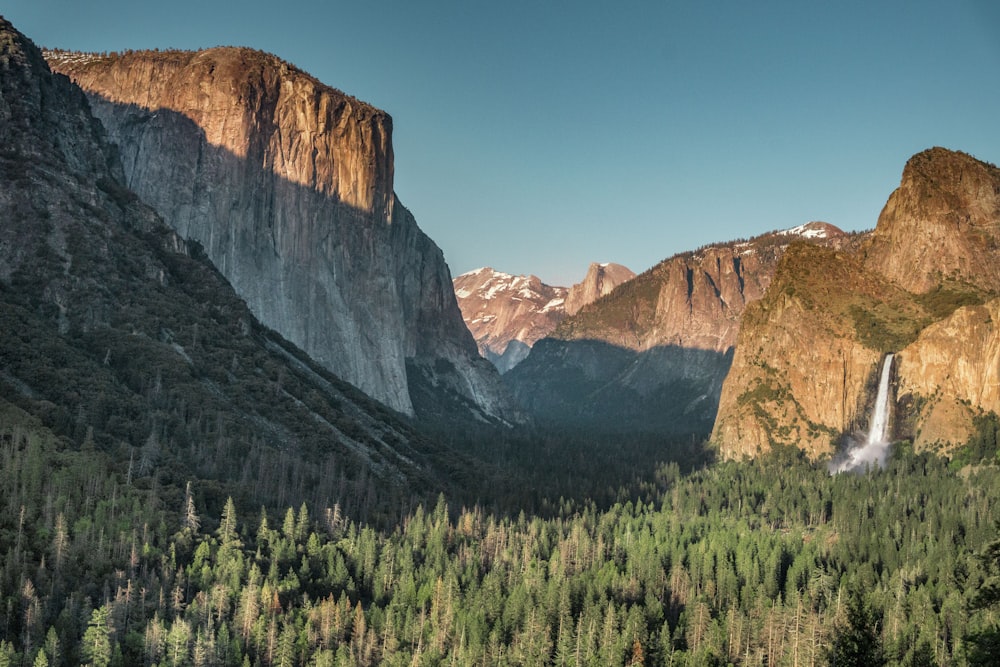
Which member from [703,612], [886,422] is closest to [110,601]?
[703,612]

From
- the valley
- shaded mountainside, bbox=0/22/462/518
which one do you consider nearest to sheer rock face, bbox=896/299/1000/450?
the valley

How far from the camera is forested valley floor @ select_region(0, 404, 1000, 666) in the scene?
84.0 m

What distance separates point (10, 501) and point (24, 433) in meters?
16.9

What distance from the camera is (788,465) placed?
19138 centimetres

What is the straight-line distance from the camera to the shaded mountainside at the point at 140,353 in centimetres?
12494

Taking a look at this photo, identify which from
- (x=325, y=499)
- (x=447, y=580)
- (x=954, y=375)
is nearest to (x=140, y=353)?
(x=325, y=499)

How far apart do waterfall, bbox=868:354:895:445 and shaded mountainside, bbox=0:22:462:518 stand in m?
89.5

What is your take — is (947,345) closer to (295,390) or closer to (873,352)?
(873,352)

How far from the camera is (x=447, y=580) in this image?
4090 inches

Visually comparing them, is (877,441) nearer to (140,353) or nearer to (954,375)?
(954,375)

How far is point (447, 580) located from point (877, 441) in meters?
118

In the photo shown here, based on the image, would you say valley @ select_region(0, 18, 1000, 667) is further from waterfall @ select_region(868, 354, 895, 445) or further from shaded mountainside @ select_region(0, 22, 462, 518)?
waterfall @ select_region(868, 354, 895, 445)

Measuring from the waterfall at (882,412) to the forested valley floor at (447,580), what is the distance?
149 feet

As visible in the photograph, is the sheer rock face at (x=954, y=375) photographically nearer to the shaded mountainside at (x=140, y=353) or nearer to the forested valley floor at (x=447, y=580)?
the forested valley floor at (x=447, y=580)
